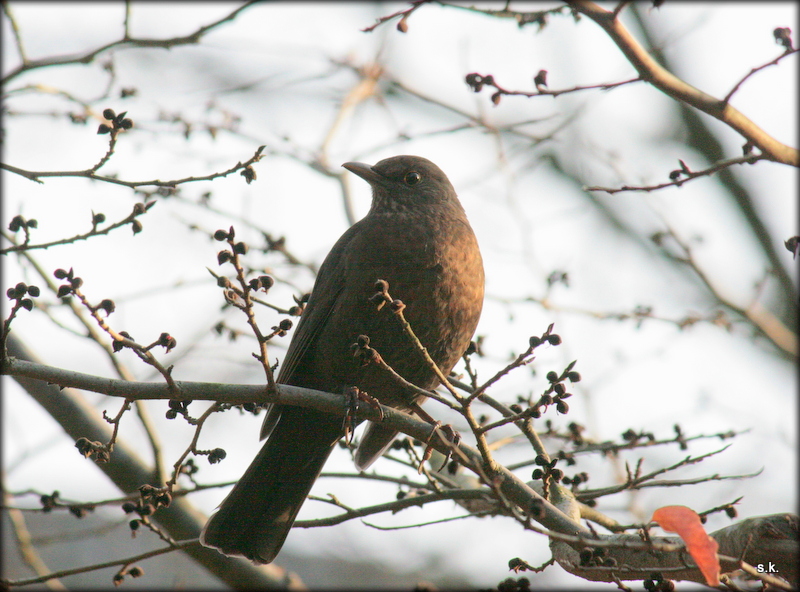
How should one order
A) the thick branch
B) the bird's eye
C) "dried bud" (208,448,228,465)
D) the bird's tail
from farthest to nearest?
the bird's eye
the bird's tail
"dried bud" (208,448,228,465)
the thick branch

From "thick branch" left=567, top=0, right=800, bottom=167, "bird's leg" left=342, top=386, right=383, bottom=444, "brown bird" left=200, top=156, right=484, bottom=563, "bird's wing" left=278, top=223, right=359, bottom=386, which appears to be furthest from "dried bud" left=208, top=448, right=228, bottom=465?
"thick branch" left=567, top=0, right=800, bottom=167

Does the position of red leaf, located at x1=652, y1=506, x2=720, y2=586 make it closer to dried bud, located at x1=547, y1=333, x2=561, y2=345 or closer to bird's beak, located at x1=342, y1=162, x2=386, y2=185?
dried bud, located at x1=547, y1=333, x2=561, y2=345

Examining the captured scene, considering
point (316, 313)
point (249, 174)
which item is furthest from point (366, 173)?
point (249, 174)

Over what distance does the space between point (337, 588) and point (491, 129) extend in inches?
232

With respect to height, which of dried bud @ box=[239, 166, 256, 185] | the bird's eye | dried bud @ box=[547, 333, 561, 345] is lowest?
dried bud @ box=[547, 333, 561, 345]

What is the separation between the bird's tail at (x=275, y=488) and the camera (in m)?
3.99

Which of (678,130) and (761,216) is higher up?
(678,130)

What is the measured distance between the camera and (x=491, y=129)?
17.2 feet

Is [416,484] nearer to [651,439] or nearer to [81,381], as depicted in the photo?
[651,439]

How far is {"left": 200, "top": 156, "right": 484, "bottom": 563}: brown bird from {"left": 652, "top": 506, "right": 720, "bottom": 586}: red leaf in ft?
5.11

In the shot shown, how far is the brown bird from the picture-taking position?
3.82 meters

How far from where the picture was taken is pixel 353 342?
3.85 meters

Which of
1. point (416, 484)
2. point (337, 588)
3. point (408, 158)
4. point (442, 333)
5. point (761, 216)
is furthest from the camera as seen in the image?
point (761, 216)

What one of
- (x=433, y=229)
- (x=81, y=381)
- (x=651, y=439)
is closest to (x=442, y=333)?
(x=433, y=229)
